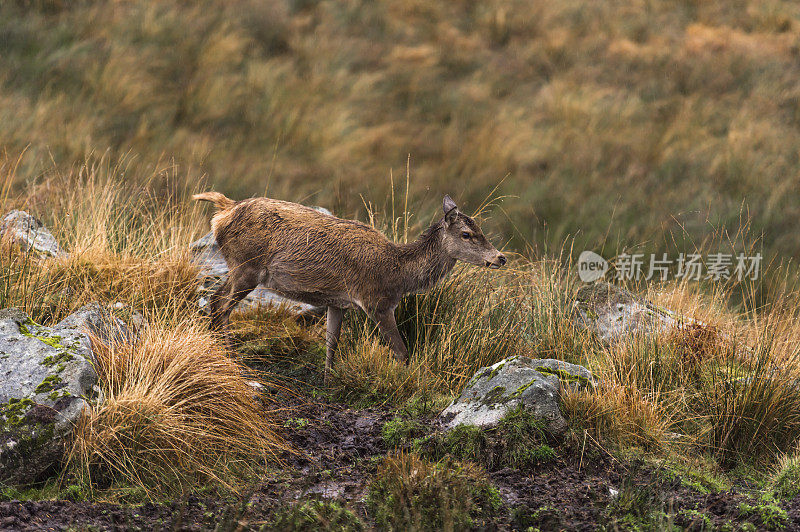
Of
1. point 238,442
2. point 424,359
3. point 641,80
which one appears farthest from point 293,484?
point 641,80

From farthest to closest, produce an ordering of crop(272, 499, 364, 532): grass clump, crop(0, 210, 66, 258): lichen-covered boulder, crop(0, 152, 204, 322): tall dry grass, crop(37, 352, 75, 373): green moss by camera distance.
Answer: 1. crop(0, 210, 66, 258): lichen-covered boulder
2. crop(0, 152, 204, 322): tall dry grass
3. crop(37, 352, 75, 373): green moss
4. crop(272, 499, 364, 532): grass clump

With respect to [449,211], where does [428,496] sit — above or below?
below

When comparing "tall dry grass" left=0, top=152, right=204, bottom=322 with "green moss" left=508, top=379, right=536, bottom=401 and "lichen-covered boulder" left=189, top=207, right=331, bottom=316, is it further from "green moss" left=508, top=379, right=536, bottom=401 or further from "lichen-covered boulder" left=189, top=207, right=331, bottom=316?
"green moss" left=508, top=379, right=536, bottom=401

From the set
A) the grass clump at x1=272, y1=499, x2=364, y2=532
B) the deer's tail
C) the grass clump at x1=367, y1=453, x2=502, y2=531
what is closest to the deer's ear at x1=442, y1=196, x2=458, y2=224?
the deer's tail

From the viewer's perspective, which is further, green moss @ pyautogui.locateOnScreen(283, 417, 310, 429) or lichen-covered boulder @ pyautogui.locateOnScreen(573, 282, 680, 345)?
lichen-covered boulder @ pyautogui.locateOnScreen(573, 282, 680, 345)

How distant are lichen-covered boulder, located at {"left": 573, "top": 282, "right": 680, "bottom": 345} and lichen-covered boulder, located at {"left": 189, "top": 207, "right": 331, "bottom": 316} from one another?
2.63 meters

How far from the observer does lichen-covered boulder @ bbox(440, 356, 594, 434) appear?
245 inches

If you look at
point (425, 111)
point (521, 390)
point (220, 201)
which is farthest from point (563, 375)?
point (425, 111)

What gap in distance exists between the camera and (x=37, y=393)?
5387 millimetres

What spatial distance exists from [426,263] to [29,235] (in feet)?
13.0

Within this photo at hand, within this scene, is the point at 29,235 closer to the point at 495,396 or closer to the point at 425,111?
the point at 495,396

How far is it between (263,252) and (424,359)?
1641 mm

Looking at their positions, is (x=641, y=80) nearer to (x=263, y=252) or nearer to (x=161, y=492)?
(x=263, y=252)

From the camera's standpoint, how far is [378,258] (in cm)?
752
